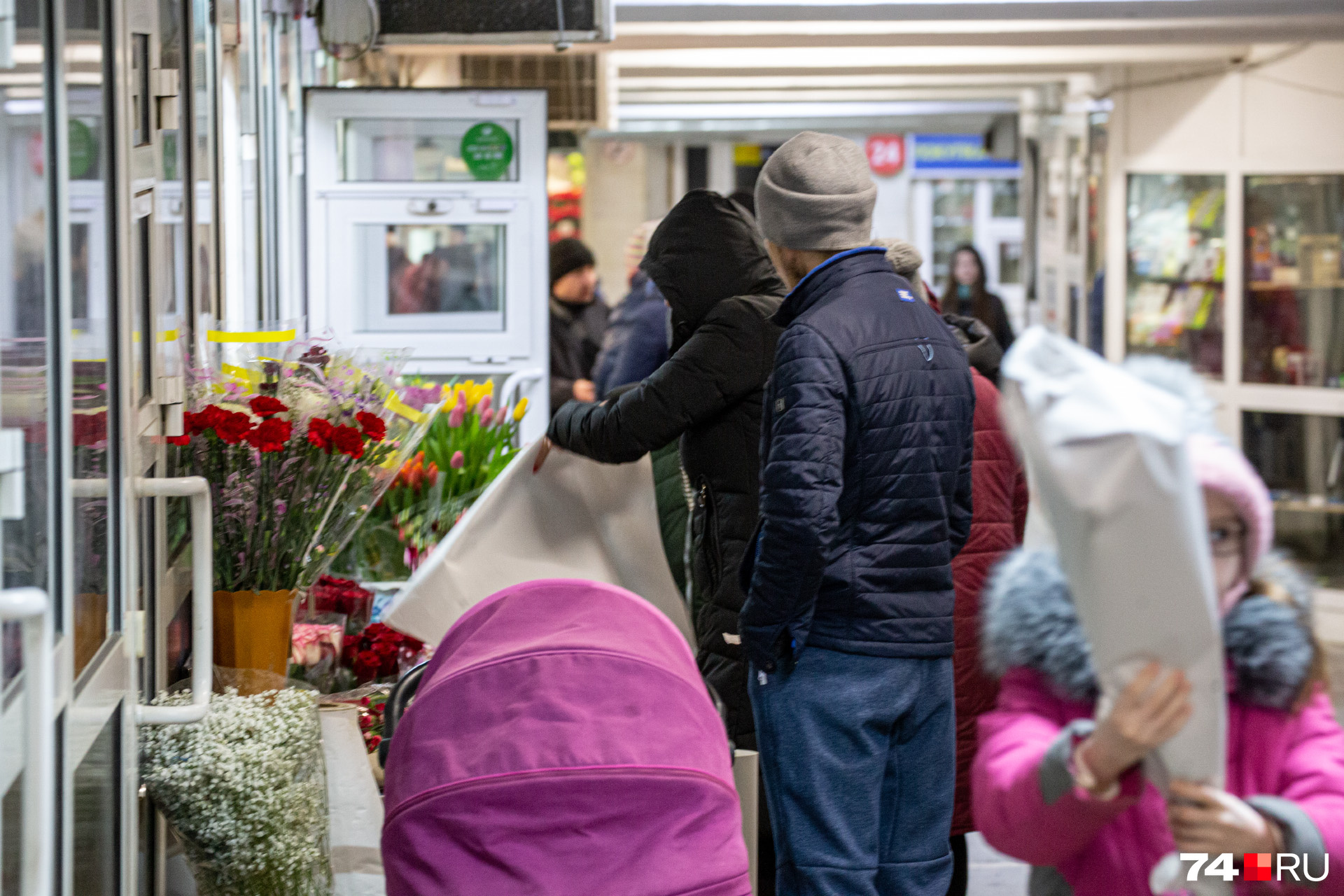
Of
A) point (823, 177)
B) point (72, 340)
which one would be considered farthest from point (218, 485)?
point (823, 177)

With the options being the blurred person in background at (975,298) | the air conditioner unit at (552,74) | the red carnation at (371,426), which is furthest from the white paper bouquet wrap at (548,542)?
the air conditioner unit at (552,74)

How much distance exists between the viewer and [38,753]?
1.47 meters

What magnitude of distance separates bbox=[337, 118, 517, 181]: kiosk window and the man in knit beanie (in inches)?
102

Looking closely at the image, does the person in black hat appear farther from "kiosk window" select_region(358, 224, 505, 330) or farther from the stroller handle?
the stroller handle

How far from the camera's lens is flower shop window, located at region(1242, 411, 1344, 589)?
7340 millimetres

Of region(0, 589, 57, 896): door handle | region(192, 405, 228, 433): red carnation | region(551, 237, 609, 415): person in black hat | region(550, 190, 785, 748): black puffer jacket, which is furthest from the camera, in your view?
region(551, 237, 609, 415): person in black hat

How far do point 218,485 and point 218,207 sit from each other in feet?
3.13

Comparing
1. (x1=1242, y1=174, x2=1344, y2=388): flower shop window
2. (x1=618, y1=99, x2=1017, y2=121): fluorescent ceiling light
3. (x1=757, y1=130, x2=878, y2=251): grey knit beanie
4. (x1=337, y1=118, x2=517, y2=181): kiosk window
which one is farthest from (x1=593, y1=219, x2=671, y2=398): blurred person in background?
(x1=618, y1=99, x2=1017, y2=121): fluorescent ceiling light

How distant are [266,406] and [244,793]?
69 cm

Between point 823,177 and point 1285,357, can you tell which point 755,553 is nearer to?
point 823,177

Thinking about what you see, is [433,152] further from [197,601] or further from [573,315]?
[197,601]

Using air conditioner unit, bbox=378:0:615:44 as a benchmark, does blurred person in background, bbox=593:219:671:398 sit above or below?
below

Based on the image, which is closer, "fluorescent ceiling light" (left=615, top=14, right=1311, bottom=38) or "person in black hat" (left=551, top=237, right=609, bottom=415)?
"fluorescent ceiling light" (left=615, top=14, right=1311, bottom=38)

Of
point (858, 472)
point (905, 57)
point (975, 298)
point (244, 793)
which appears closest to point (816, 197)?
point (858, 472)
